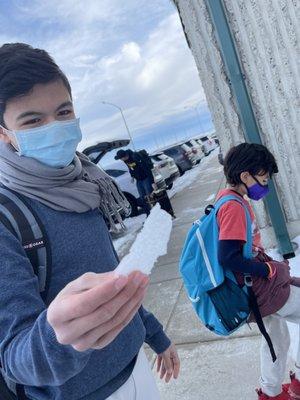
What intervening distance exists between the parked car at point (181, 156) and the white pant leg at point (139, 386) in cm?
1732

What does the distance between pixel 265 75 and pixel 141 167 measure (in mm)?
3944

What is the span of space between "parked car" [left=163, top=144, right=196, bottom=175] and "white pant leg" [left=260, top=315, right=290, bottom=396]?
16.5 meters

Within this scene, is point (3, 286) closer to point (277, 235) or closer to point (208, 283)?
point (208, 283)

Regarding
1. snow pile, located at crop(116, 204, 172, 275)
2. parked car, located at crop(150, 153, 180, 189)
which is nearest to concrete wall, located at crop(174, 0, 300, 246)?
snow pile, located at crop(116, 204, 172, 275)

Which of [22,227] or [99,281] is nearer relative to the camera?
[99,281]

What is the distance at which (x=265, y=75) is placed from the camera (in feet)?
13.8

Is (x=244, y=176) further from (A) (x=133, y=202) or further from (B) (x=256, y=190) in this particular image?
(A) (x=133, y=202)

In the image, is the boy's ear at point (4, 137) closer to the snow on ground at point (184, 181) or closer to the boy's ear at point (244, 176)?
the boy's ear at point (244, 176)

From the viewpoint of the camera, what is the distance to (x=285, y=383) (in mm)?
2482

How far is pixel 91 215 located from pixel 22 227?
300 mm

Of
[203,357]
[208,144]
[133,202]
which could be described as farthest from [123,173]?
[208,144]

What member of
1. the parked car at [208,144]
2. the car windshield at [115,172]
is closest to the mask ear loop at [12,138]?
the car windshield at [115,172]

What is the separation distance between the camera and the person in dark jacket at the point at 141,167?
779 centimetres

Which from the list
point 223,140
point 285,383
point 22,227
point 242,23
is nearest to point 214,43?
point 242,23
